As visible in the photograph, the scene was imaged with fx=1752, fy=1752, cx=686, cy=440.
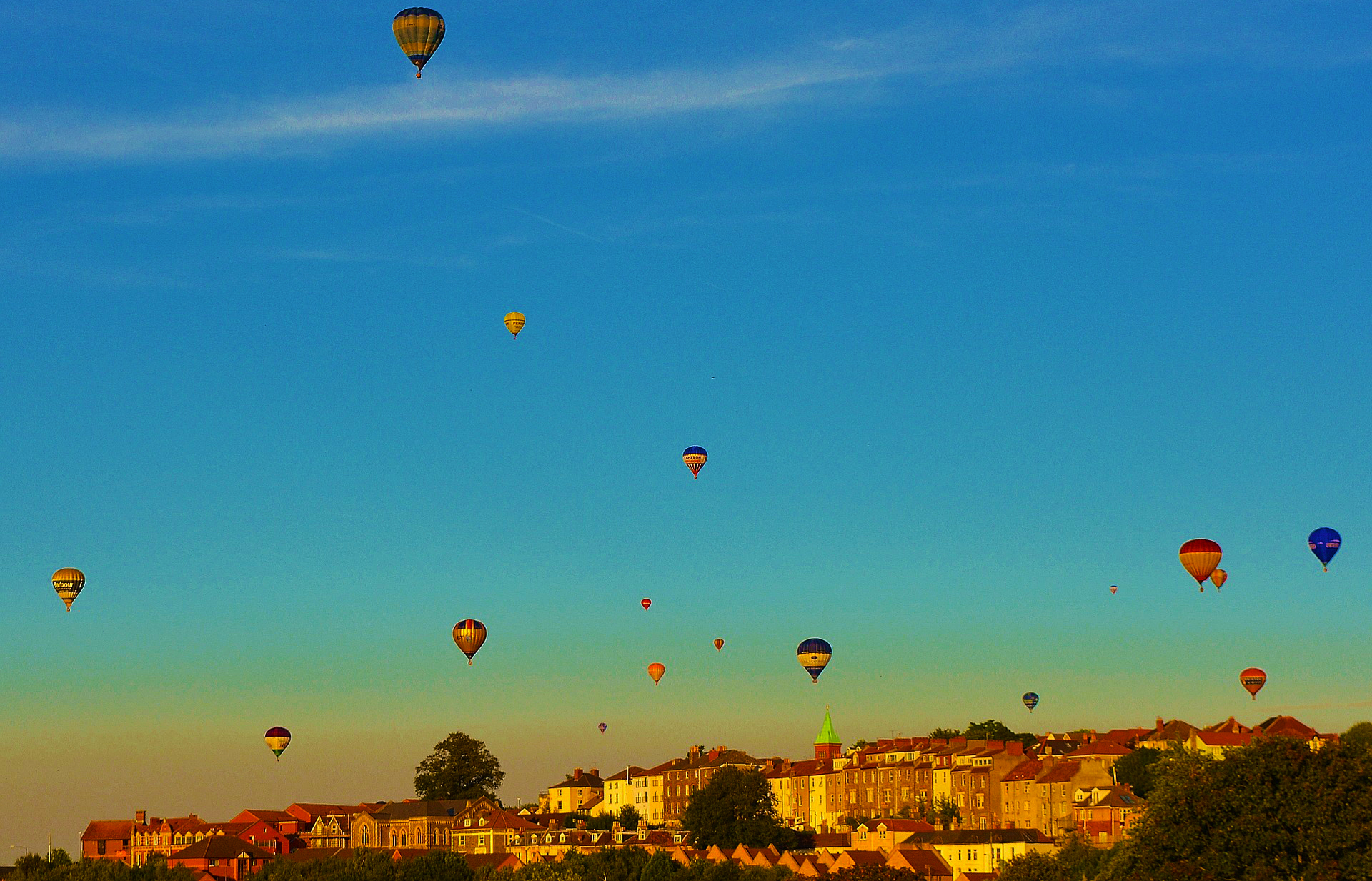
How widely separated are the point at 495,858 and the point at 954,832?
32.4 m

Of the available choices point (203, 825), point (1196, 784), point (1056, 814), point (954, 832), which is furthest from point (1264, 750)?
point (203, 825)

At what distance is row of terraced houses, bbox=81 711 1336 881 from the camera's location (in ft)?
398

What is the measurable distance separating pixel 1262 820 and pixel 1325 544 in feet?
126

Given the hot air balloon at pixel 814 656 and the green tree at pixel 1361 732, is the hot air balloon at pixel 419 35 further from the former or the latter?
the green tree at pixel 1361 732

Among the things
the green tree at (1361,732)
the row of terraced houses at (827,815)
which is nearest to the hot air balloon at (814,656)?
the row of terraced houses at (827,815)

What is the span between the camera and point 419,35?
236 ft

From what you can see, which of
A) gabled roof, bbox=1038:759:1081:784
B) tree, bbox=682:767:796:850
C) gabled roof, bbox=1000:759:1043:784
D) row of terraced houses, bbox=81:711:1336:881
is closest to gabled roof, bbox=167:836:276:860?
row of terraced houses, bbox=81:711:1336:881

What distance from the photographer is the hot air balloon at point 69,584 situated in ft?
318

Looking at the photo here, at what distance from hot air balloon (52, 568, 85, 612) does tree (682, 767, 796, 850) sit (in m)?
48.1

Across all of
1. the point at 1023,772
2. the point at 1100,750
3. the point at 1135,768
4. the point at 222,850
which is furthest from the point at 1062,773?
the point at 222,850

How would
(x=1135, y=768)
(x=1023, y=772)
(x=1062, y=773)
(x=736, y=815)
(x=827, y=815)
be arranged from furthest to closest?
1. (x=827, y=815)
2. (x=1023, y=772)
3. (x=1062, y=773)
4. (x=1135, y=768)
5. (x=736, y=815)

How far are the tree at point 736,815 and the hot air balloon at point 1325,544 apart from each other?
4894 cm

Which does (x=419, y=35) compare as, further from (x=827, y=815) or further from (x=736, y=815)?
(x=827, y=815)

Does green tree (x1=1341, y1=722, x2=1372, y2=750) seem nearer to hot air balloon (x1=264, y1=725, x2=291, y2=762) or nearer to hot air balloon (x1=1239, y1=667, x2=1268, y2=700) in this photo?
hot air balloon (x1=1239, y1=667, x2=1268, y2=700)
